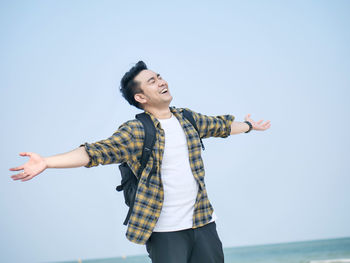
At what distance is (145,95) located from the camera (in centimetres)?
236

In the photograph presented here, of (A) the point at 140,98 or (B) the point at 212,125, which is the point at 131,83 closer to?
(A) the point at 140,98

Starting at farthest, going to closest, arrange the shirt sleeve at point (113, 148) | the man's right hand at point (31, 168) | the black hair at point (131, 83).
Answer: the black hair at point (131, 83), the shirt sleeve at point (113, 148), the man's right hand at point (31, 168)

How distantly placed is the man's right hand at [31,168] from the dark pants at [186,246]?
709mm

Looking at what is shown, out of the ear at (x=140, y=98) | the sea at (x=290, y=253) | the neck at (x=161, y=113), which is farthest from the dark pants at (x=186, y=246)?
the sea at (x=290, y=253)

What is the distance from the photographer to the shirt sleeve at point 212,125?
2377 mm

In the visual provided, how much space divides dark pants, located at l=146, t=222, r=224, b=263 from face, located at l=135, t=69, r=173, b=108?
739 millimetres

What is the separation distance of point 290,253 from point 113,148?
1165cm

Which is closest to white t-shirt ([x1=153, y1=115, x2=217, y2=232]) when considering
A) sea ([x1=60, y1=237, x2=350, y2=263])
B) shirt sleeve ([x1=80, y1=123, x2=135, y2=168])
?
shirt sleeve ([x1=80, y1=123, x2=135, y2=168])

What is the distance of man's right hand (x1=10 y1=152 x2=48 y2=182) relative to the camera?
1.73 meters

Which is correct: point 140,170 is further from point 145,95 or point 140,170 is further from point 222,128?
point 222,128

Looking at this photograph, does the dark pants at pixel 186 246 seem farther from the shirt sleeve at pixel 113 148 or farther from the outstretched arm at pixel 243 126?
the outstretched arm at pixel 243 126

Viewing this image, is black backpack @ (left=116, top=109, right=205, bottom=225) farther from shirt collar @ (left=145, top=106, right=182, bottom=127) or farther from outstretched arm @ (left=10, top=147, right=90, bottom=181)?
outstretched arm @ (left=10, top=147, right=90, bottom=181)

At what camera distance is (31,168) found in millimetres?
1754

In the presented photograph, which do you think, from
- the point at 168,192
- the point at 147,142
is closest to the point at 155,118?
the point at 147,142
